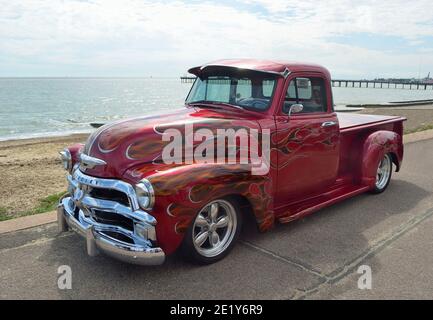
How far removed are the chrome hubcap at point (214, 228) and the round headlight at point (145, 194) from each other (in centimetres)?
60

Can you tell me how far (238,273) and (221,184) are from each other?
2.83ft

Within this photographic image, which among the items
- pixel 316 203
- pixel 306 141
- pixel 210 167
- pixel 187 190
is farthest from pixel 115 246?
pixel 316 203

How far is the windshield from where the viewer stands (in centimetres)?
443

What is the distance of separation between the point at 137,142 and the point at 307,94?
2348mm

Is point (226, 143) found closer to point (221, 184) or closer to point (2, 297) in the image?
point (221, 184)

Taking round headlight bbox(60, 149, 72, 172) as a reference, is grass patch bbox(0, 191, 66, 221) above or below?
below

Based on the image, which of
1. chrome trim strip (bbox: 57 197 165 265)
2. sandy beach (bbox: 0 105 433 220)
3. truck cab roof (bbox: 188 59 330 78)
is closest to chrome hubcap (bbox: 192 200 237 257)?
chrome trim strip (bbox: 57 197 165 265)

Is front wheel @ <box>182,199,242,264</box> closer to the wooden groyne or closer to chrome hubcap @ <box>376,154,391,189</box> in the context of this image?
chrome hubcap @ <box>376,154,391,189</box>

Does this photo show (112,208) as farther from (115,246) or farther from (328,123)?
(328,123)

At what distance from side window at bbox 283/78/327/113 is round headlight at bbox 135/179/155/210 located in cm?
202

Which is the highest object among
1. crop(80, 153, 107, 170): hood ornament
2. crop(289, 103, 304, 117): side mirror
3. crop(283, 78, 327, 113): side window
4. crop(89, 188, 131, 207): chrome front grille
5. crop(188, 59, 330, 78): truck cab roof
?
crop(188, 59, 330, 78): truck cab roof

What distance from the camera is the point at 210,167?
356cm

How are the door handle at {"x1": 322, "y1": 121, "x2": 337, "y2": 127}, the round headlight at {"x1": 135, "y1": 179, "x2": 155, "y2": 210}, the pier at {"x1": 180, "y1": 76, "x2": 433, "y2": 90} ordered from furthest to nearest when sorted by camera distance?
the pier at {"x1": 180, "y1": 76, "x2": 433, "y2": 90} < the door handle at {"x1": 322, "y1": 121, "x2": 337, "y2": 127} < the round headlight at {"x1": 135, "y1": 179, "x2": 155, "y2": 210}

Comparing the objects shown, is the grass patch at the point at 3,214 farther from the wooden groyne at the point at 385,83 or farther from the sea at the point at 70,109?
the wooden groyne at the point at 385,83
